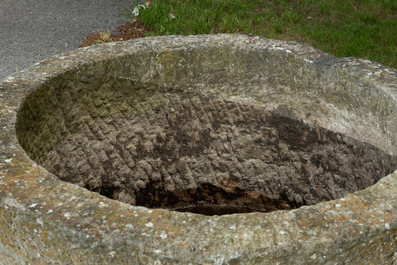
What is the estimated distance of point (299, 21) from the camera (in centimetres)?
647

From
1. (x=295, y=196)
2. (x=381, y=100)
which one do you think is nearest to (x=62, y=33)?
(x=295, y=196)

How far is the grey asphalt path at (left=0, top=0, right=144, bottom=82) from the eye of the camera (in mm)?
5836

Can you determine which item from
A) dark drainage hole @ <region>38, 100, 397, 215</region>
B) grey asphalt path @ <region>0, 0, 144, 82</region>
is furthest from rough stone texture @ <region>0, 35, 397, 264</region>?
grey asphalt path @ <region>0, 0, 144, 82</region>

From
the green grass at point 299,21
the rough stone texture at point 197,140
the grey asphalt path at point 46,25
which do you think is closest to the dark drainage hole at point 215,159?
the rough stone texture at point 197,140

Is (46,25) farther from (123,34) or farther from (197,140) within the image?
(197,140)

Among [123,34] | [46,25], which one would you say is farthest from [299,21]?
[46,25]

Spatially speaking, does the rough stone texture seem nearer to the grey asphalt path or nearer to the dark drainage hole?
the dark drainage hole

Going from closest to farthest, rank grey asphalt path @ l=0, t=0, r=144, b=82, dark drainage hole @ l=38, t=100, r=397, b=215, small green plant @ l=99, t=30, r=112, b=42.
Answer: dark drainage hole @ l=38, t=100, r=397, b=215 < grey asphalt path @ l=0, t=0, r=144, b=82 < small green plant @ l=99, t=30, r=112, b=42

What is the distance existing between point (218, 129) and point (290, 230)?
7.16 ft

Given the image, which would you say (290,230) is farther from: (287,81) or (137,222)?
(287,81)

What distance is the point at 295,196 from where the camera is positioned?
3.83 metres

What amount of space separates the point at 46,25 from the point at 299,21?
3538mm

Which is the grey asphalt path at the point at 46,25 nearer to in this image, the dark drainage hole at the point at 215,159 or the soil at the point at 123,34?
the soil at the point at 123,34

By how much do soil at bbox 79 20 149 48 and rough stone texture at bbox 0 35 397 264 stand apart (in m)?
2.60
